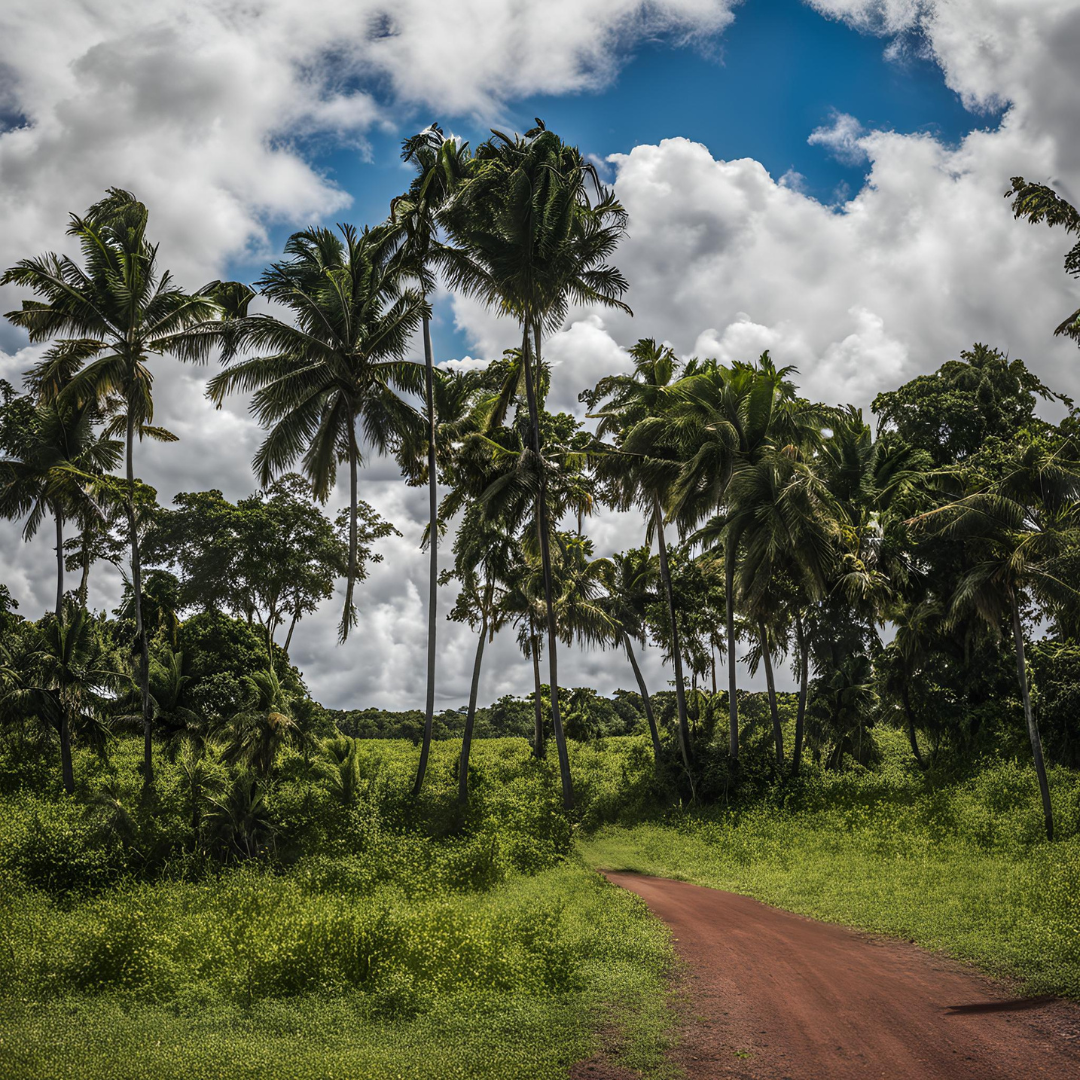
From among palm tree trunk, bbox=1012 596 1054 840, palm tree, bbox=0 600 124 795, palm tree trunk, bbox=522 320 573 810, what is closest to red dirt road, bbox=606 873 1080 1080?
palm tree trunk, bbox=1012 596 1054 840

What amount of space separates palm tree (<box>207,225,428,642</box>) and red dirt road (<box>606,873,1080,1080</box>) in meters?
15.0

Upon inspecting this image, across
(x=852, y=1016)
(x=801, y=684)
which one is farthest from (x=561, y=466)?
(x=852, y=1016)

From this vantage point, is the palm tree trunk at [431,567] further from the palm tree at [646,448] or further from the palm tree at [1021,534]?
the palm tree at [1021,534]

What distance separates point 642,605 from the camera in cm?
3253

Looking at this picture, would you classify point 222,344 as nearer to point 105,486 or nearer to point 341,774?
point 105,486

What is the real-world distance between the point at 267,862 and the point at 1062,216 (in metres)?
21.1

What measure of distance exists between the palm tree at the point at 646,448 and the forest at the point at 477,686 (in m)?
0.13

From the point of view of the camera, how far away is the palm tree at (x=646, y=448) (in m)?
26.5

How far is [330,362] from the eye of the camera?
22922 mm

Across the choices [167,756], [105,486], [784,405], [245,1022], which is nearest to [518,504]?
[784,405]

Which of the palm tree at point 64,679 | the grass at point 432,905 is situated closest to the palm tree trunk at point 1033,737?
the grass at point 432,905

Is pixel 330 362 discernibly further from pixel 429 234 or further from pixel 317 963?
pixel 317 963

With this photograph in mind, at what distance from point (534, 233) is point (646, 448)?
27.1 ft

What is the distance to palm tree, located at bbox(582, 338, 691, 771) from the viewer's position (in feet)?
86.8
